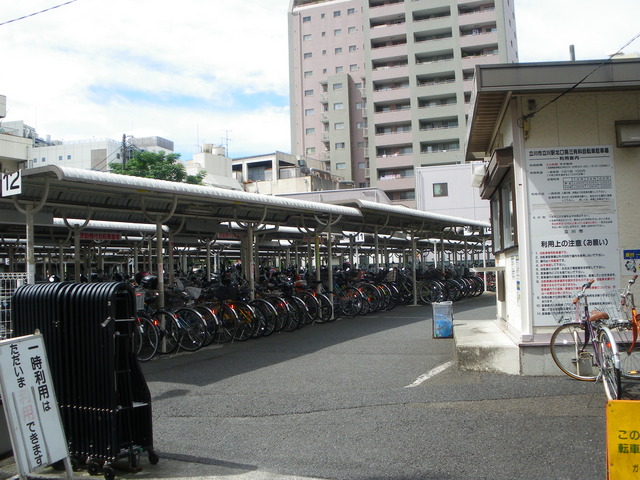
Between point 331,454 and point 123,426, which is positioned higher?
point 123,426

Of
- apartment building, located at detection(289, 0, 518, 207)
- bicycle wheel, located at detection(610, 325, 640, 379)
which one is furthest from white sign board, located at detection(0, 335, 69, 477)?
apartment building, located at detection(289, 0, 518, 207)

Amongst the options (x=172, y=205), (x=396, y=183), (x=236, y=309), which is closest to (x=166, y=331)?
(x=236, y=309)

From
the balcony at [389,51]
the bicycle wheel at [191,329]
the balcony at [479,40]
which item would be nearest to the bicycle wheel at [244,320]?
the bicycle wheel at [191,329]

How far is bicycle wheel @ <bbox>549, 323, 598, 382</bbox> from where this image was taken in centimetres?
632

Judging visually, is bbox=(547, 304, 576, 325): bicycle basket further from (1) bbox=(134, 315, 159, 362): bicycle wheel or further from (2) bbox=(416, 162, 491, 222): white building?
(2) bbox=(416, 162, 491, 222): white building

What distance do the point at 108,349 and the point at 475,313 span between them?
36.9ft

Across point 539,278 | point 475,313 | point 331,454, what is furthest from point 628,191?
point 475,313

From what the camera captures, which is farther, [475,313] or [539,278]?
[475,313]

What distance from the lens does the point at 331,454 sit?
4.49m

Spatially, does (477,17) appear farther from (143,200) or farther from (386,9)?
(143,200)

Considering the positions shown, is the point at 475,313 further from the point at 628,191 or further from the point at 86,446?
the point at 86,446

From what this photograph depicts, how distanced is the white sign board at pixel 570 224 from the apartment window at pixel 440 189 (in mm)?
31425

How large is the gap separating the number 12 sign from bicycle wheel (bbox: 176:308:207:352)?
3428mm

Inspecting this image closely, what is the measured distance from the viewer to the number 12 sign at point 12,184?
663 centimetres
